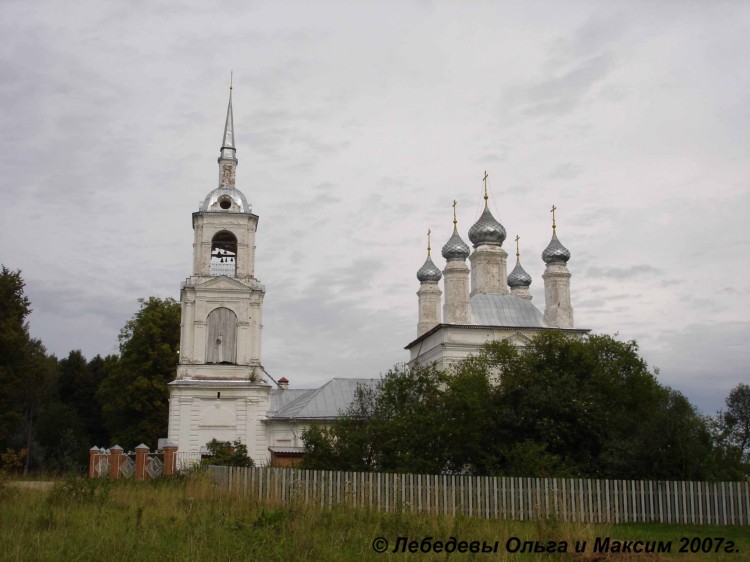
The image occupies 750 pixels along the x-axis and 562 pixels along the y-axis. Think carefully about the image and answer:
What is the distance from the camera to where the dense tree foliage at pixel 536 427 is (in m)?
19.4

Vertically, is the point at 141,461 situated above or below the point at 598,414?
below

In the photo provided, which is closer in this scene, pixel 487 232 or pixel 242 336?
pixel 242 336

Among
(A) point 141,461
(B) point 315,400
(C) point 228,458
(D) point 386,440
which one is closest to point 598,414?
(D) point 386,440

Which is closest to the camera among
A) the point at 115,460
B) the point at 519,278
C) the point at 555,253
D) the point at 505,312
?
the point at 115,460

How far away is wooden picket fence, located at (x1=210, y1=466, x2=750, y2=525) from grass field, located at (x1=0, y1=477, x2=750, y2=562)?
72 cm

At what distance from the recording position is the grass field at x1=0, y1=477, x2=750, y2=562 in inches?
452

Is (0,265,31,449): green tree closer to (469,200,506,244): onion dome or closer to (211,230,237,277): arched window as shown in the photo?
(211,230,237,277): arched window

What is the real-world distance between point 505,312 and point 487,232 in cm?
462

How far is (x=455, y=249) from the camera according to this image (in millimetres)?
39906

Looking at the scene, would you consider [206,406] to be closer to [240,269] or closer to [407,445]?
[240,269]

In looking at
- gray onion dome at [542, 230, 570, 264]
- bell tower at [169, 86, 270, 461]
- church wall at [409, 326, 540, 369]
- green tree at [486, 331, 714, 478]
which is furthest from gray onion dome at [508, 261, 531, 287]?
green tree at [486, 331, 714, 478]

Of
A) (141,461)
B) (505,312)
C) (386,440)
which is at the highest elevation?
(505,312)

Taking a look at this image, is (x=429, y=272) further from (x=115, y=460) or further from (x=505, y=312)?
(x=115, y=460)

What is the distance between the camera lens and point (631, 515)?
58.5 ft
